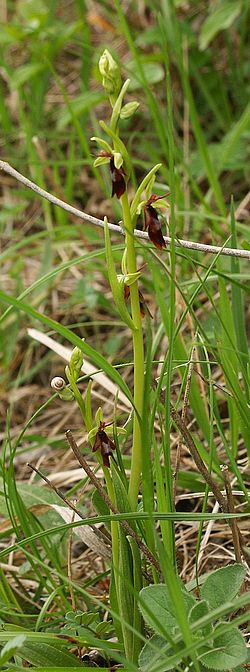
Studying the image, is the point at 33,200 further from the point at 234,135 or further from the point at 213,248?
the point at 213,248

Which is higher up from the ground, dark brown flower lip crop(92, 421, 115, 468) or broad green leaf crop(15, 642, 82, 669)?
dark brown flower lip crop(92, 421, 115, 468)

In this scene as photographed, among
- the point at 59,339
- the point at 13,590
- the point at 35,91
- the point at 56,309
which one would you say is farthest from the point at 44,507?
the point at 35,91

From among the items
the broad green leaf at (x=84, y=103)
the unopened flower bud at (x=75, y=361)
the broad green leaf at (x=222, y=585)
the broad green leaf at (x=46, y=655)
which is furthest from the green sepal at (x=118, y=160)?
the broad green leaf at (x=84, y=103)

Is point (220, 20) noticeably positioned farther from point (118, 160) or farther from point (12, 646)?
point (12, 646)

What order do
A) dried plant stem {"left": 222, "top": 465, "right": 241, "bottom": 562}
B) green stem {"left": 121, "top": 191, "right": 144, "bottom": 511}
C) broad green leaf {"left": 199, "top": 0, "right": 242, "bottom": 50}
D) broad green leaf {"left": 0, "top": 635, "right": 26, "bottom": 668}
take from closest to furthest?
broad green leaf {"left": 0, "top": 635, "right": 26, "bottom": 668} < green stem {"left": 121, "top": 191, "right": 144, "bottom": 511} < dried plant stem {"left": 222, "top": 465, "right": 241, "bottom": 562} < broad green leaf {"left": 199, "top": 0, "right": 242, "bottom": 50}

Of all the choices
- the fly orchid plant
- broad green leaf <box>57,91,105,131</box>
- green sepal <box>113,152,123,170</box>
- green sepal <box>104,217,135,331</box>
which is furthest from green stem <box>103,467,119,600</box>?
broad green leaf <box>57,91,105,131</box>

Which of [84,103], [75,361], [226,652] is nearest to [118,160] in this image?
[75,361]

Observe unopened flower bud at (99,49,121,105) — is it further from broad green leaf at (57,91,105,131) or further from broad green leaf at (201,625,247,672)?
broad green leaf at (57,91,105,131)

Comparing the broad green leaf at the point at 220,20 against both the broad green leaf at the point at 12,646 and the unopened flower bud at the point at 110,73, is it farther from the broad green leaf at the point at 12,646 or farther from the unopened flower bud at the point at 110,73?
the broad green leaf at the point at 12,646
